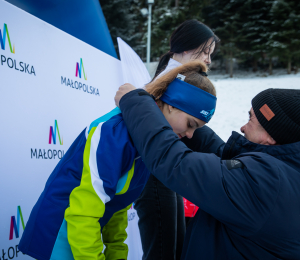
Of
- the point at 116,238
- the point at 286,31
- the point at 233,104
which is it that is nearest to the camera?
the point at 116,238

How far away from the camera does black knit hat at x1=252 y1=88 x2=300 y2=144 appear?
90cm

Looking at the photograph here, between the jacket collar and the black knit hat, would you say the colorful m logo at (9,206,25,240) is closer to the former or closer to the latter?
the jacket collar

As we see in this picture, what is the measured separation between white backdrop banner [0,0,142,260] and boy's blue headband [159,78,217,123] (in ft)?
3.23

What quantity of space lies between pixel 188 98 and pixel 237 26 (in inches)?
687

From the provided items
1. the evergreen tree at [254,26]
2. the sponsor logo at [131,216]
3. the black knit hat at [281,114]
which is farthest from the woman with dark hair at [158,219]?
the evergreen tree at [254,26]

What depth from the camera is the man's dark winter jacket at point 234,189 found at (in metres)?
0.79

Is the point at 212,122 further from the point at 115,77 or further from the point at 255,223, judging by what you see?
the point at 255,223

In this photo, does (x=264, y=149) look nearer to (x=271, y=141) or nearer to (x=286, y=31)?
(x=271, y=141)

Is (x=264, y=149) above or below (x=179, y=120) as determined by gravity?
below

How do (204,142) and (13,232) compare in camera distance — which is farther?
(204,142)

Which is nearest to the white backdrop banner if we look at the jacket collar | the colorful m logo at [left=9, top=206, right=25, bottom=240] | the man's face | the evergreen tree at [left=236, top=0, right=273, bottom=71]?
the colorful m logo at [left=9, top=206, right=25, bottom=240]

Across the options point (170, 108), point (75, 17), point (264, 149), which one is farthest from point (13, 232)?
point (75, 17)

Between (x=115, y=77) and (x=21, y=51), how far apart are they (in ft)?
4.34

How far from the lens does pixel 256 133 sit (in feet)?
3.45
